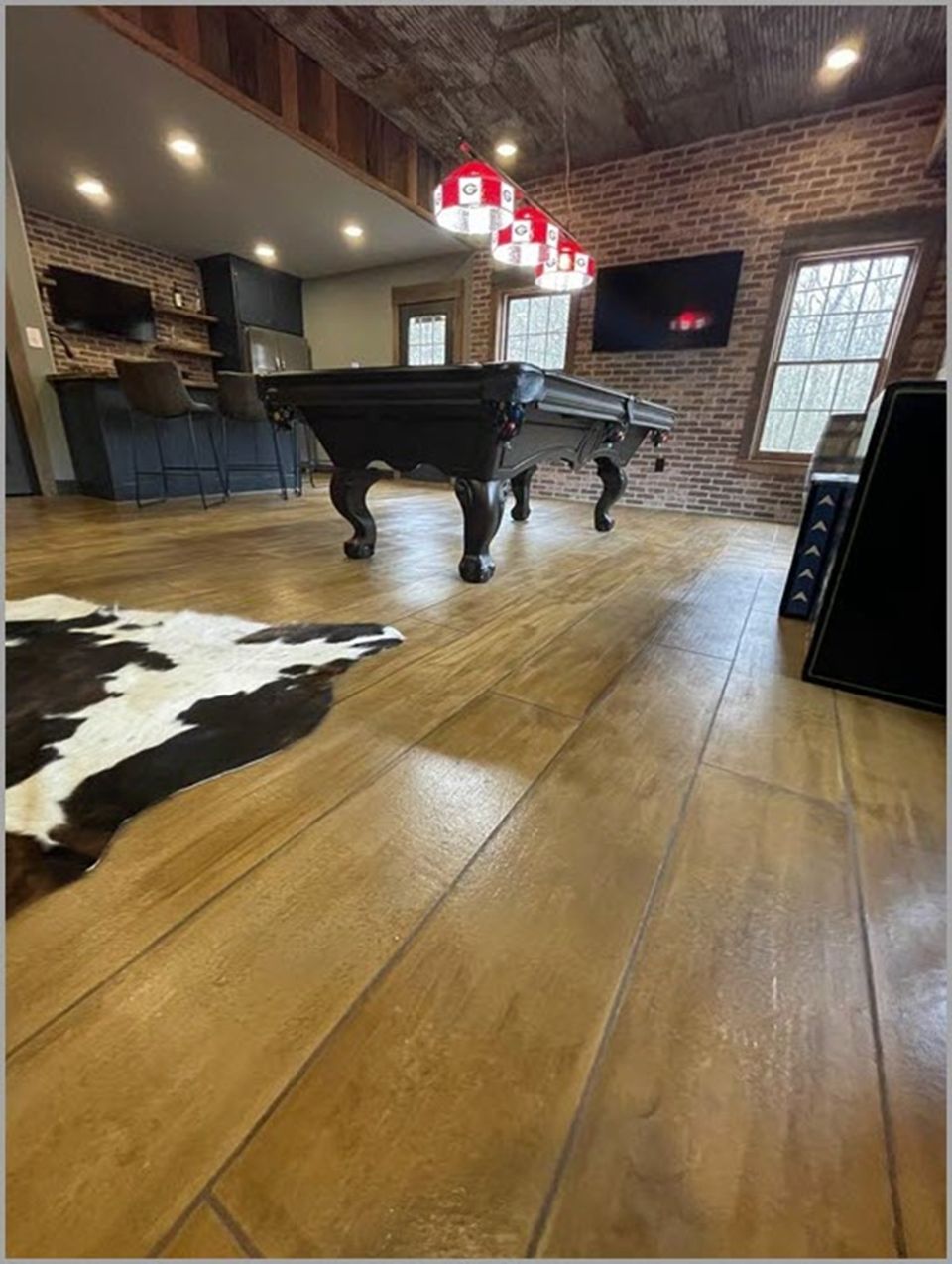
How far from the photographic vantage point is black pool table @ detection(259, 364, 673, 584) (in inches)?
67.0

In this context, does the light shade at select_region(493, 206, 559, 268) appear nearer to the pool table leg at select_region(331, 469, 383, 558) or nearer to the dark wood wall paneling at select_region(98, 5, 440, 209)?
the dark wood wall paneling at select_region(98, 5, 440, 209)

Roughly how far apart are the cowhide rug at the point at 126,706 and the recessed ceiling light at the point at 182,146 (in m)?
4.18

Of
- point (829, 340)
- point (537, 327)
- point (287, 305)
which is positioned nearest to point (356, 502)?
point (537, 327)

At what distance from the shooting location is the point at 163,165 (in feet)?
13.9

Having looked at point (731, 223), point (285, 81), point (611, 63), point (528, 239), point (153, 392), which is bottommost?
point (153, 392)

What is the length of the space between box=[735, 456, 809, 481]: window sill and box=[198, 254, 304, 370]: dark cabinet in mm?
6089

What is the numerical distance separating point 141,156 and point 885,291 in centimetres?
595

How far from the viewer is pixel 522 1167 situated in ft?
1.43

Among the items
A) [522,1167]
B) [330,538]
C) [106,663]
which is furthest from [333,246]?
[522,1167]

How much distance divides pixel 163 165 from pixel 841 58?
16.5ft

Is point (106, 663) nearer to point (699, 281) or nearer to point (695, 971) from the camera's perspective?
point (695, 971)

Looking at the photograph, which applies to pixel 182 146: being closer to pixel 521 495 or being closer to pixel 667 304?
pixel 521 495

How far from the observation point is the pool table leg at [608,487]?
3.25 meters

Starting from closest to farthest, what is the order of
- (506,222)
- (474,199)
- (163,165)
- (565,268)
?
(474,199), (506,222), (565,268), (163,165)
